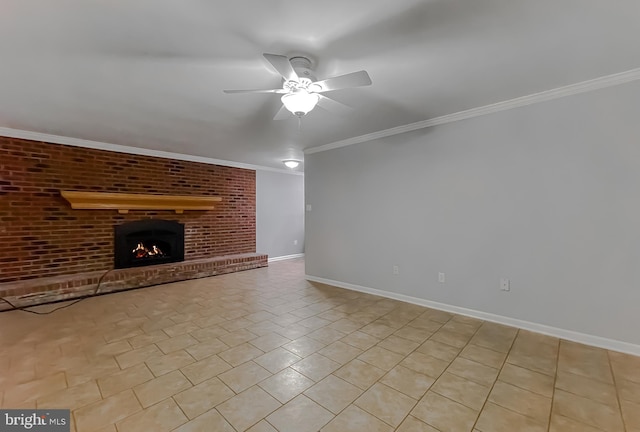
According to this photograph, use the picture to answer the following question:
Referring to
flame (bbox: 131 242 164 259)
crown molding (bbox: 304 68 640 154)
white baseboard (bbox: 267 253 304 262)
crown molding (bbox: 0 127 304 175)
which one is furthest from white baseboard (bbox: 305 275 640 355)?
crown molding (bbox: 0 127 304 175)

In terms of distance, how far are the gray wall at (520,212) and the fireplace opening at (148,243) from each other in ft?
11.2

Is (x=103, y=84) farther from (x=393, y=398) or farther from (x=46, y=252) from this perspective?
(x=393, y=398)

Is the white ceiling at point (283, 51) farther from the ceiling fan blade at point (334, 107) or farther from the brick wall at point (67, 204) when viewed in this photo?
the brick wall at point (67, 204)

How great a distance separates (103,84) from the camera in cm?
238

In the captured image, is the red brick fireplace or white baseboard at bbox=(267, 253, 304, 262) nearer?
the red brick fireplace

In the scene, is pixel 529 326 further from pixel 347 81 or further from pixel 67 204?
pixel 67 204

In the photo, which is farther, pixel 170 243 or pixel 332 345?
pixel 170 243

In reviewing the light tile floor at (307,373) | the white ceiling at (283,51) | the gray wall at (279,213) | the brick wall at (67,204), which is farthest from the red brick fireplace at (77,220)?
the gray wall at (279,213)

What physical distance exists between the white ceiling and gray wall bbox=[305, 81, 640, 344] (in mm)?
401

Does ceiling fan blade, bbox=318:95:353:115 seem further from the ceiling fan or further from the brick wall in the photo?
the brick wall

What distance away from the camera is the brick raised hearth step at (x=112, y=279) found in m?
3.46

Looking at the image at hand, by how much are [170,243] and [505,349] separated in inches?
204

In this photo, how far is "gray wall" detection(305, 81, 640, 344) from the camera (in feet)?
7.77

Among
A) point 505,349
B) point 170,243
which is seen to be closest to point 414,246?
point 505,349
